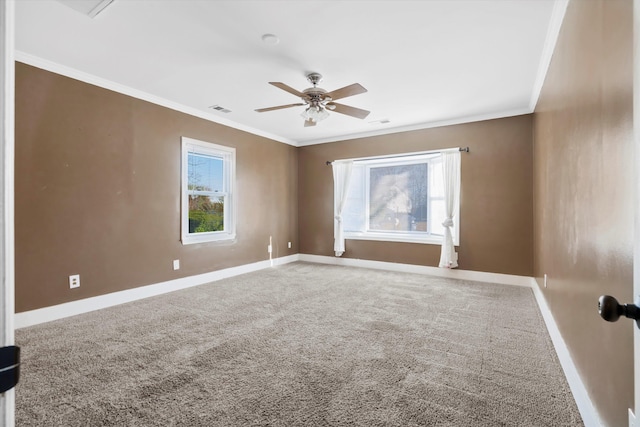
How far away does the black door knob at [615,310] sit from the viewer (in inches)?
25.8

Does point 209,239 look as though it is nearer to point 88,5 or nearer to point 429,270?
point 88,5

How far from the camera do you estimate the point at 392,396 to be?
1814 millimetres

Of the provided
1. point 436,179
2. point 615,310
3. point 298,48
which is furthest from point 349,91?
point 436,179

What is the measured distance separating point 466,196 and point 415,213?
35.5 inches

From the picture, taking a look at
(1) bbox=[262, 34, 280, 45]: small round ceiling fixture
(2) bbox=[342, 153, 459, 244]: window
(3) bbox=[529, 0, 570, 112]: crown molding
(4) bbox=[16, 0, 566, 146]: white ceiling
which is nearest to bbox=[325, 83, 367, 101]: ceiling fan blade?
(4) bbox=[16, 0, 566, 146]: white ceiling

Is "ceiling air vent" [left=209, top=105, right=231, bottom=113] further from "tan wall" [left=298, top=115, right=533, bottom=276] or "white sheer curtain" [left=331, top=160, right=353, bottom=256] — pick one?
"tan wall" [left=298, top=115, right=533, bottom=276]

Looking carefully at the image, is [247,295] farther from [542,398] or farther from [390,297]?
[542,398]

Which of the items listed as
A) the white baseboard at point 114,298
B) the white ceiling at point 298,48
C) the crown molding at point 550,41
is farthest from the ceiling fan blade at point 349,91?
the white baseboard at point 114,298

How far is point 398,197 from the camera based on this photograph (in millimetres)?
5613

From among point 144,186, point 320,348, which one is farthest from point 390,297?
point 144,186

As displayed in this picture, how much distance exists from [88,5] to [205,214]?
294 cm

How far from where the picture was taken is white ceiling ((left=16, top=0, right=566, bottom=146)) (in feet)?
7.41

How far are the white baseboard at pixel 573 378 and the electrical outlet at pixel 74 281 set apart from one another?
13.9ft

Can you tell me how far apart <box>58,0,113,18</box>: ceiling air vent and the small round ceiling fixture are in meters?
1.08
